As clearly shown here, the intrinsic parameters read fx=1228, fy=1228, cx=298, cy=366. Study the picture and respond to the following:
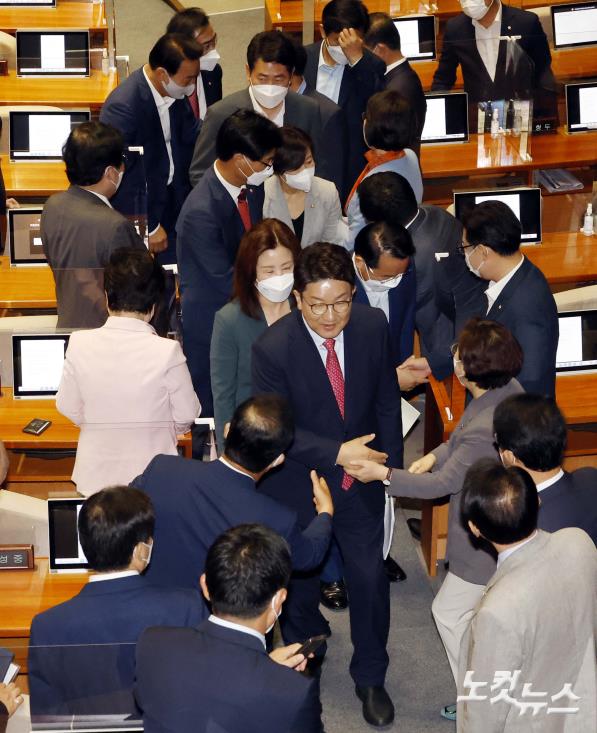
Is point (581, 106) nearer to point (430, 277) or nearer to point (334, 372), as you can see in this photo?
point (430, 277)

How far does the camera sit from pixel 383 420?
13.0 ft

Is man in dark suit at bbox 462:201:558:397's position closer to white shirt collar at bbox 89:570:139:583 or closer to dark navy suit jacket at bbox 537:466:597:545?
dark navy suit jacket at bbox 537:466:597:545

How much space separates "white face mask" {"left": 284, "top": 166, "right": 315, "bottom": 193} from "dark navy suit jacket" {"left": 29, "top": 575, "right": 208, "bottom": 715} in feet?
7.74

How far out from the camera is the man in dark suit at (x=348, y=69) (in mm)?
6238

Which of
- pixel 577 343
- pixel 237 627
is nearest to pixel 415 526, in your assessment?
pixel 577 343

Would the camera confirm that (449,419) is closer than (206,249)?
Yes

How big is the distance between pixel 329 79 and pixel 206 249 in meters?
1.89

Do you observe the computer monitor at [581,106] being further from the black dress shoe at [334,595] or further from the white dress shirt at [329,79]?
the black dress shoe at [334,595]

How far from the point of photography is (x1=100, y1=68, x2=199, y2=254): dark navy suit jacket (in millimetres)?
5957

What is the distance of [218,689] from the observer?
8.43 ft

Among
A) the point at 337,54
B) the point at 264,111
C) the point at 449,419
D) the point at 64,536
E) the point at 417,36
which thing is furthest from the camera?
the point at 417,36

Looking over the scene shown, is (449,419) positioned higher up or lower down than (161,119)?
lower down

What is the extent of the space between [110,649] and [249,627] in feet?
1.41

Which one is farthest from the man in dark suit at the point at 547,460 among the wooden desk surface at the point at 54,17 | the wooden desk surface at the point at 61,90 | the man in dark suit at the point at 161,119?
the wooden desk surface at the point at 54,17
